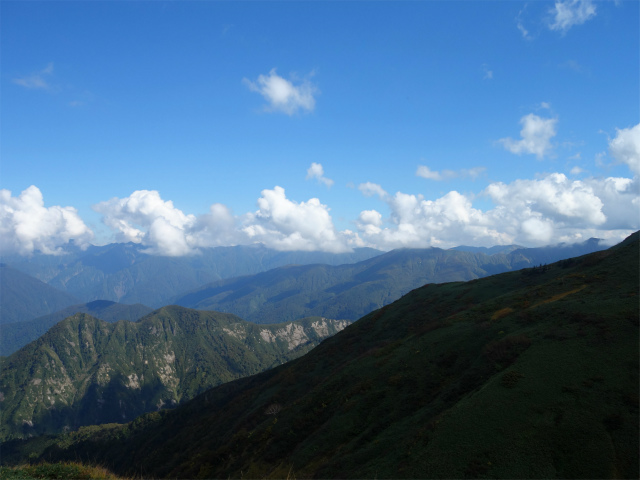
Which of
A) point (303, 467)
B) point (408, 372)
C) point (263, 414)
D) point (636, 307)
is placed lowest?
point (263, 414)

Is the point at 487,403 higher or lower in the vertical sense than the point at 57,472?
lower

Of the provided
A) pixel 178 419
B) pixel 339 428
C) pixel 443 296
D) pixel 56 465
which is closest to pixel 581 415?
pixel 339 428

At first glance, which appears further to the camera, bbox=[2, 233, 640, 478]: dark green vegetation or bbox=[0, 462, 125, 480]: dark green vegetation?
bbox=[0, 462, 125, 480]: dark green vegetation

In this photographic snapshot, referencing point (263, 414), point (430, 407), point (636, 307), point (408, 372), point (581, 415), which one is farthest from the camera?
point (263, 414)

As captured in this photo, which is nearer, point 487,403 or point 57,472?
point 57,472

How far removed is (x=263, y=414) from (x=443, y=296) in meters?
53.7

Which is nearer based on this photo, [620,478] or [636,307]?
[620,478]

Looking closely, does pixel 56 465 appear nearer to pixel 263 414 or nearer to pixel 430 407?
pixel 430 407

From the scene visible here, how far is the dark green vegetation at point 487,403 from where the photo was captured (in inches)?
863

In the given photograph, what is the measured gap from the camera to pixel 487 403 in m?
26.6

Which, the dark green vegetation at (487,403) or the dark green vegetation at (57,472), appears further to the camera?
the dark green vegetation at (57,472)

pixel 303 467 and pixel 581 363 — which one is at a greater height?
A: pixel 581 363

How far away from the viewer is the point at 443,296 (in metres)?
88.0

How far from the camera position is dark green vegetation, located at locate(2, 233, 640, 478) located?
21.9 metres
